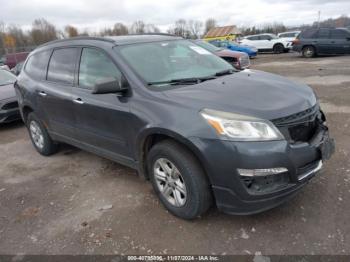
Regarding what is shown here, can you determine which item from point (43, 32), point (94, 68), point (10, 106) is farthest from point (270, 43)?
point (43, 32)

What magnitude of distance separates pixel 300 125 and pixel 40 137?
4223mm

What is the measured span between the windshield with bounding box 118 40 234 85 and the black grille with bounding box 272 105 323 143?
115 cm

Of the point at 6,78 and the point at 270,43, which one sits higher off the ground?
the point at 6,78

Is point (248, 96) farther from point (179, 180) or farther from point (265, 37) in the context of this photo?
point (265, 37)

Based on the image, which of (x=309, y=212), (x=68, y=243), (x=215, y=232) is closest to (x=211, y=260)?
(x=215, y=232)

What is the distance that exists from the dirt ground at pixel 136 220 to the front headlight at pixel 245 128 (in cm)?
94

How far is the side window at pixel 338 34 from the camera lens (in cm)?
1720

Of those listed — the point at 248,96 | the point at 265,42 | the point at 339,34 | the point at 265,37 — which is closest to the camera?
the point at 248,96

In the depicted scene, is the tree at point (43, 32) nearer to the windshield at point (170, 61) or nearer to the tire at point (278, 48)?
the tire at point (278, 48)

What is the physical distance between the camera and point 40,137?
17.4ft

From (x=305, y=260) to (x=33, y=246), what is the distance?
2458 millimetres

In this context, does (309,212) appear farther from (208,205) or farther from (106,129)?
(106,129)

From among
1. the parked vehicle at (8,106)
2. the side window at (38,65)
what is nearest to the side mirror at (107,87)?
the side window at (38,65)

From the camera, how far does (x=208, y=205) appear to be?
293 cm
